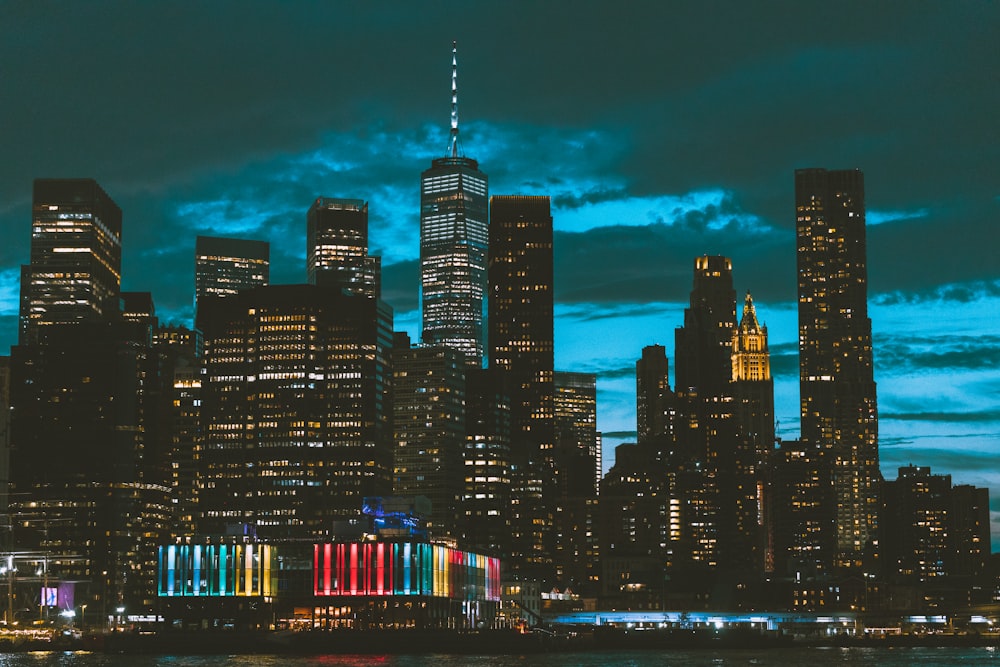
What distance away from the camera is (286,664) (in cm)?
19625

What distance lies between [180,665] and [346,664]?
20.2m

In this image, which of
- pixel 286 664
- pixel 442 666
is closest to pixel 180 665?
pixel 286 664

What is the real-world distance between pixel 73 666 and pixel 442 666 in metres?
46.5

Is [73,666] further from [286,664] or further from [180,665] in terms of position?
[286,664]

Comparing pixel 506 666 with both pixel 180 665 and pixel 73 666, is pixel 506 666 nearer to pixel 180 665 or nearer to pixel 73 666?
pixel 180 665

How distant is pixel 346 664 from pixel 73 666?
34.1 m

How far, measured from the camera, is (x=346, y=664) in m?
197

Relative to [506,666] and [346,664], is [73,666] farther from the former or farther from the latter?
[506,666]

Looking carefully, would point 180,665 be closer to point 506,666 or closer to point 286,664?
point 286,664

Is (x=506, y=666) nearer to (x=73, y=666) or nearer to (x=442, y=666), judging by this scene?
(x=442, y=666)

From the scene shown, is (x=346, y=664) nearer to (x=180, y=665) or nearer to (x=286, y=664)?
(x=286, y=664)

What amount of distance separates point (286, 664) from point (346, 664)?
7.34 m

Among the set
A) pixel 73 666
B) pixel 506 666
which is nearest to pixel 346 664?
pixel 506 666

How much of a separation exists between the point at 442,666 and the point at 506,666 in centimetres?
1002
